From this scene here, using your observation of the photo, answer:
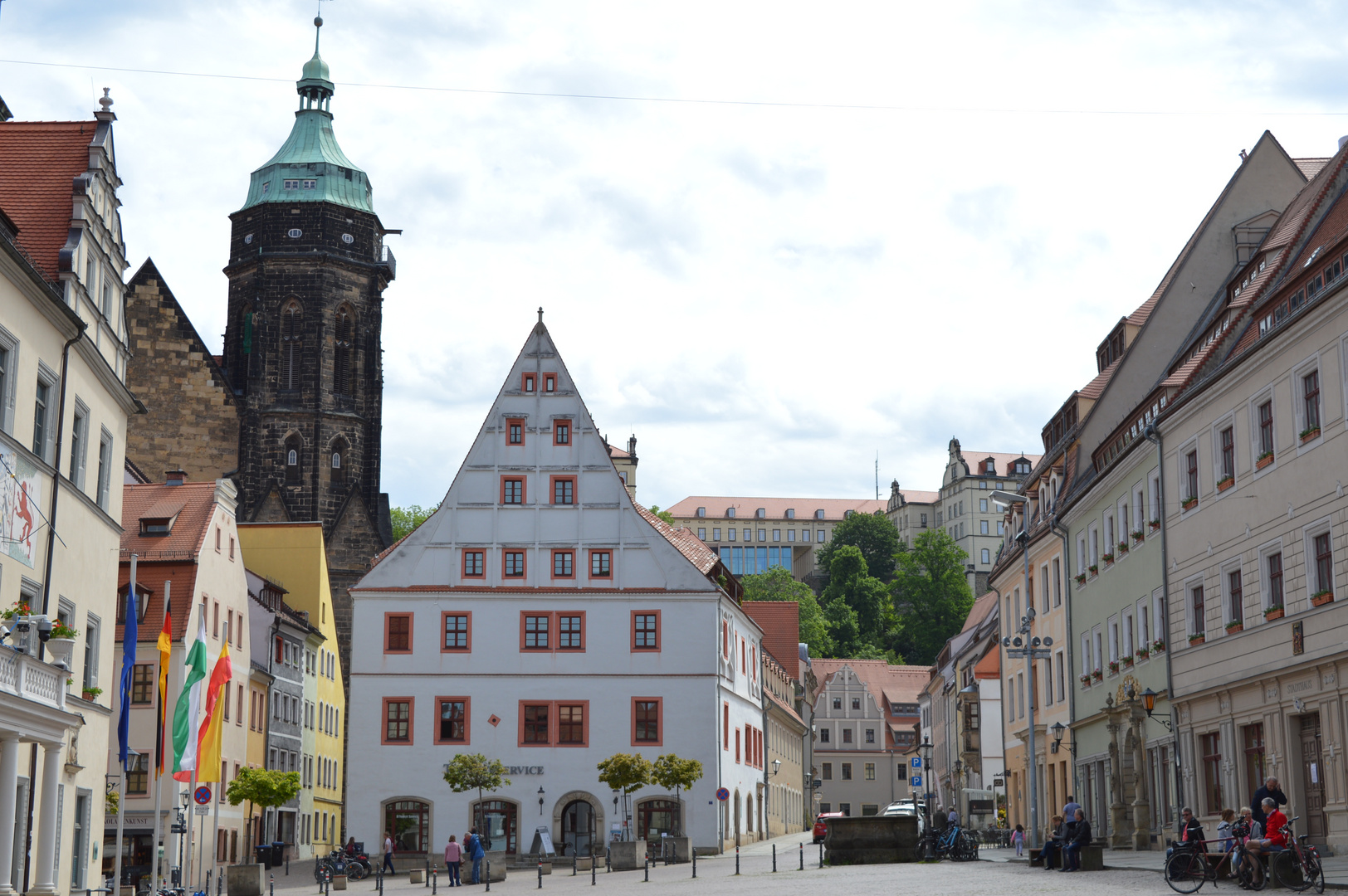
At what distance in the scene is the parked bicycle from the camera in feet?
67.6

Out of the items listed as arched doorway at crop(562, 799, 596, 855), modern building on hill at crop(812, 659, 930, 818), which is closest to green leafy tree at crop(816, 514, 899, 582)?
modern building on hill at crop(812, 659, 930, 818)

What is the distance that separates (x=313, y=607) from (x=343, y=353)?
58.8ft

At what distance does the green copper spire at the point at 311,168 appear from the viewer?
8088 centimetres

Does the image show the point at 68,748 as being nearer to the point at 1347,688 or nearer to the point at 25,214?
the point at 25,214

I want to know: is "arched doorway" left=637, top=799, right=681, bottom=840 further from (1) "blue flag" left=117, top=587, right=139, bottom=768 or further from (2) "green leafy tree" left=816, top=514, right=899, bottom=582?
(2) "green leafy tree" left=816, top=514, right=899, bottom=582

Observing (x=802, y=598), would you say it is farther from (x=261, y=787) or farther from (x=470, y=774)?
(x=261, y=787)

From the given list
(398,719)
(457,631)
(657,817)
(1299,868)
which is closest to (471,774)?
(398,719)

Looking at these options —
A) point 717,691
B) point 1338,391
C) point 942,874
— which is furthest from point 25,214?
point 717,691

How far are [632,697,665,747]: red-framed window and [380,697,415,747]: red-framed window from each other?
24.9 feet

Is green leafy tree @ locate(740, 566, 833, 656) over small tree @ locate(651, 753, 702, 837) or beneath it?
over

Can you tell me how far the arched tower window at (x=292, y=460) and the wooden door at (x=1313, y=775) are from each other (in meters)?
56.7

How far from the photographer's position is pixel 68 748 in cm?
3016

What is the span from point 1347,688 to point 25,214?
85.8ft

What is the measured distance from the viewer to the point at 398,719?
54.0m
